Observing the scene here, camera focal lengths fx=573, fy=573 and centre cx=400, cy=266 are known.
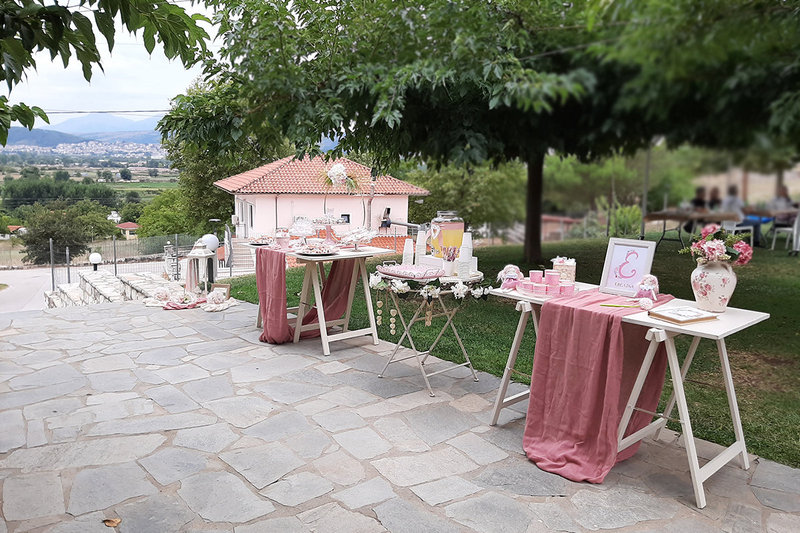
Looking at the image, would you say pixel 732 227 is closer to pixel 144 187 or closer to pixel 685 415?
pixel 685 415

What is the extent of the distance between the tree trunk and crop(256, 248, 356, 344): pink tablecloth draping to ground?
5.43 metres

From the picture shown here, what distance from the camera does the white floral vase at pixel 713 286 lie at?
3.09 meters

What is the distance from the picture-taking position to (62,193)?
5366 centimetres

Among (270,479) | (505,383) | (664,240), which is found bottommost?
(270,479)

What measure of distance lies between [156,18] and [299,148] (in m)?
1.32

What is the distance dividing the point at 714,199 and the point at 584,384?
2.85m

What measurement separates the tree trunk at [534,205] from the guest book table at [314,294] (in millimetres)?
5018

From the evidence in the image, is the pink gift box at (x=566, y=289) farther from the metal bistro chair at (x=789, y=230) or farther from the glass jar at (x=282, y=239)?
the glass jar at (x=282, y=239)

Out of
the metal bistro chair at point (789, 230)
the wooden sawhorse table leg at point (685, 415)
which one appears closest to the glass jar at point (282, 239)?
the wooden sawhorse table leg at point (685, 415)

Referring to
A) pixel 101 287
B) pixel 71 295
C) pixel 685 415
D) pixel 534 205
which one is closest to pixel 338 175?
pixel 685 415

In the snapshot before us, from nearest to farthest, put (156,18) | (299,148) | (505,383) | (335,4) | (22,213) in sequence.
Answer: (335,4)
(299,148)
(156,18)
(505,383)
(22,213)

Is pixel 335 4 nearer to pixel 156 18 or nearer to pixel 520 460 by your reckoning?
pixel 156 18

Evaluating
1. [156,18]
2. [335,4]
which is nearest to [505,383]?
[156,18]

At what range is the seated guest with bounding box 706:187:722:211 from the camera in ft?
2.40
